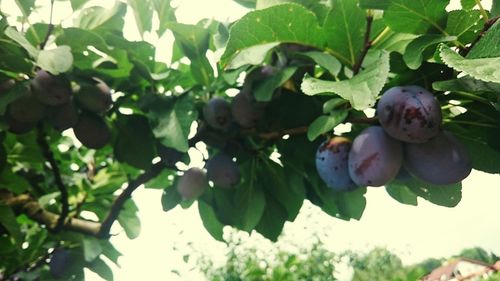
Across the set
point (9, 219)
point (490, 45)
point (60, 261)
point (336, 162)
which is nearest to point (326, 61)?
point (336, 162)

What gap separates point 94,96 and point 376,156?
2.01 feet

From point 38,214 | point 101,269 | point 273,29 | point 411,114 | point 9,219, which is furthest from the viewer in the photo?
point 101,269

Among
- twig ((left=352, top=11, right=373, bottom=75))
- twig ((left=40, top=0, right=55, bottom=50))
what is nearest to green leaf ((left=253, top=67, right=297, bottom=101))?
twig ((left=352, top=11, right=373, bottom=75))

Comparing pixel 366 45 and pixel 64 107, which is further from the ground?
pixel 366 45

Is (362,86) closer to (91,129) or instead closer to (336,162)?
(336,162)

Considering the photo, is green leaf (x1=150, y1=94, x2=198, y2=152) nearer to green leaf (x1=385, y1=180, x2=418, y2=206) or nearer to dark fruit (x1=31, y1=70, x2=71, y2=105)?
dark fruit (x1=31, y1=70, x2=71, y2=105)

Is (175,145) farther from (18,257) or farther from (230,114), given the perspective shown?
(18,257)

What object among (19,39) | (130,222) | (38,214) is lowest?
(130,222)

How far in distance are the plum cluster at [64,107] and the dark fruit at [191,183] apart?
0.21 meters

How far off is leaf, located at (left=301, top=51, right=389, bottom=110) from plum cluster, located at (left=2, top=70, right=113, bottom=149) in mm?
518

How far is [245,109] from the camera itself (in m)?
1.00

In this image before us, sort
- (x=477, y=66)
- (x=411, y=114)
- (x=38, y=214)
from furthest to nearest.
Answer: (x=38, y=214) → (x=411, y=114) → (x=477, y=66)

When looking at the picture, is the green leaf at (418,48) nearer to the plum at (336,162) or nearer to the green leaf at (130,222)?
the plum at (336,162)

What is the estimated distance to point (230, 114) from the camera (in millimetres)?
1052
